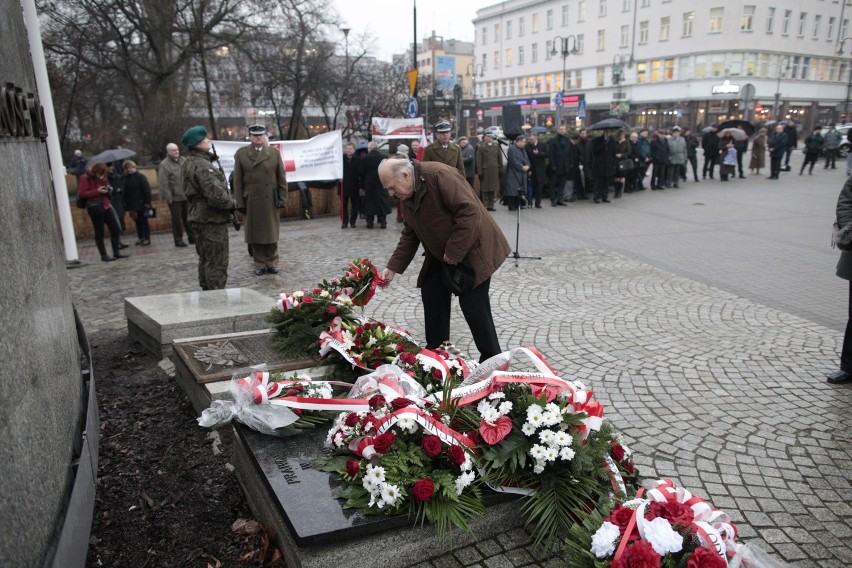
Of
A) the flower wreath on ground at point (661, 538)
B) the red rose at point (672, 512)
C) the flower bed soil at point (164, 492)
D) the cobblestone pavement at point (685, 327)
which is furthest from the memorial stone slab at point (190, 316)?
the red rose at point (672, 512)

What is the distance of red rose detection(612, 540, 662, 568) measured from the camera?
2346 mm

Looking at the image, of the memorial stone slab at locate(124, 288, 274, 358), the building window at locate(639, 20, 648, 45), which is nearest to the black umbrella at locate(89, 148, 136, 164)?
the memorial stone slab at locate(124, 288, 274, 358)

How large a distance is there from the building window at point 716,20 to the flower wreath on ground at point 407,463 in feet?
191

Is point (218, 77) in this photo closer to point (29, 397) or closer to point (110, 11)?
point (110, 11)

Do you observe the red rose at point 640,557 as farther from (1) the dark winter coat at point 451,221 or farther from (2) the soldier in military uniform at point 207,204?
(2) the soldier in military uniform at point 207,204

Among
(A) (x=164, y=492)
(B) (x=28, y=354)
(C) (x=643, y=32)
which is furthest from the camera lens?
(C) (x=643, y=32)

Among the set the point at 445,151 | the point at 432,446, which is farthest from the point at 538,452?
the point at 445,151

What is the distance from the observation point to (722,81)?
52.2 metres

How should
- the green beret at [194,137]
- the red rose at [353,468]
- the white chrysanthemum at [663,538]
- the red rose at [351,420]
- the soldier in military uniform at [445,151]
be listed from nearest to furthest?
the white chrysanthemum at [663,538] → the red rose at [353,468] → the red rose at [351,420] → the green beret at [194,137] → the soldier in military uniform at [445,151]

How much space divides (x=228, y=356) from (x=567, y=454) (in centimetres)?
289

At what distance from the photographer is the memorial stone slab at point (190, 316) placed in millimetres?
5586

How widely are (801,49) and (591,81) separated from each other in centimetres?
1800

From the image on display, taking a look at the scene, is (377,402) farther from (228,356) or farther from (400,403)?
(228,356)

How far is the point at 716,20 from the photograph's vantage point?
5272 cm
